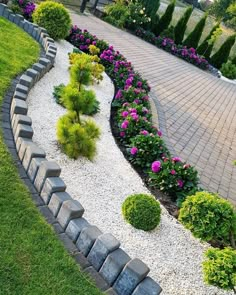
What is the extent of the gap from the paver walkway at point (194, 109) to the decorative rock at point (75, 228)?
3.25m

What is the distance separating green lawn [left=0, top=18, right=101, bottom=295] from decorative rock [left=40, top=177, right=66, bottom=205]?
0.58 ft

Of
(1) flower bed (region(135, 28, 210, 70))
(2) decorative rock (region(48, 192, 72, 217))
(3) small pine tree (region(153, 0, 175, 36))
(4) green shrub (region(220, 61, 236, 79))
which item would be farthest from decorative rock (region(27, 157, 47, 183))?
(3) small pine tree (region(153, 0, 175, 36))

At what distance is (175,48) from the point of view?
19328mm

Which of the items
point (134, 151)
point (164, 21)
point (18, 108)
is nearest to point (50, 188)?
point (18, 108)

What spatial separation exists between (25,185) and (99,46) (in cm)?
788

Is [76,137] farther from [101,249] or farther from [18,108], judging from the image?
[101,249]

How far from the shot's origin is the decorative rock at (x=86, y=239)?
136 inches

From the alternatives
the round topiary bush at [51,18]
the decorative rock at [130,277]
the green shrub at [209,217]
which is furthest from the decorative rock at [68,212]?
the round topiary bush at [51,18]

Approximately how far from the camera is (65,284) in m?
3.07

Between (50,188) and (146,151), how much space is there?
2.24 meters

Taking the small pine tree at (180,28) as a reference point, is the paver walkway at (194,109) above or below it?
below

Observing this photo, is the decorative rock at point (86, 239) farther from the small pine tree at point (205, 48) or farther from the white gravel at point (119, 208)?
the small pine tree at point (205, 48)

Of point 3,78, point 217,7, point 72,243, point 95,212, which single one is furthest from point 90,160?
point 217,7

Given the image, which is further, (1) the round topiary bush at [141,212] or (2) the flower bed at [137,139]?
(2) the flower bed at [137,139]
